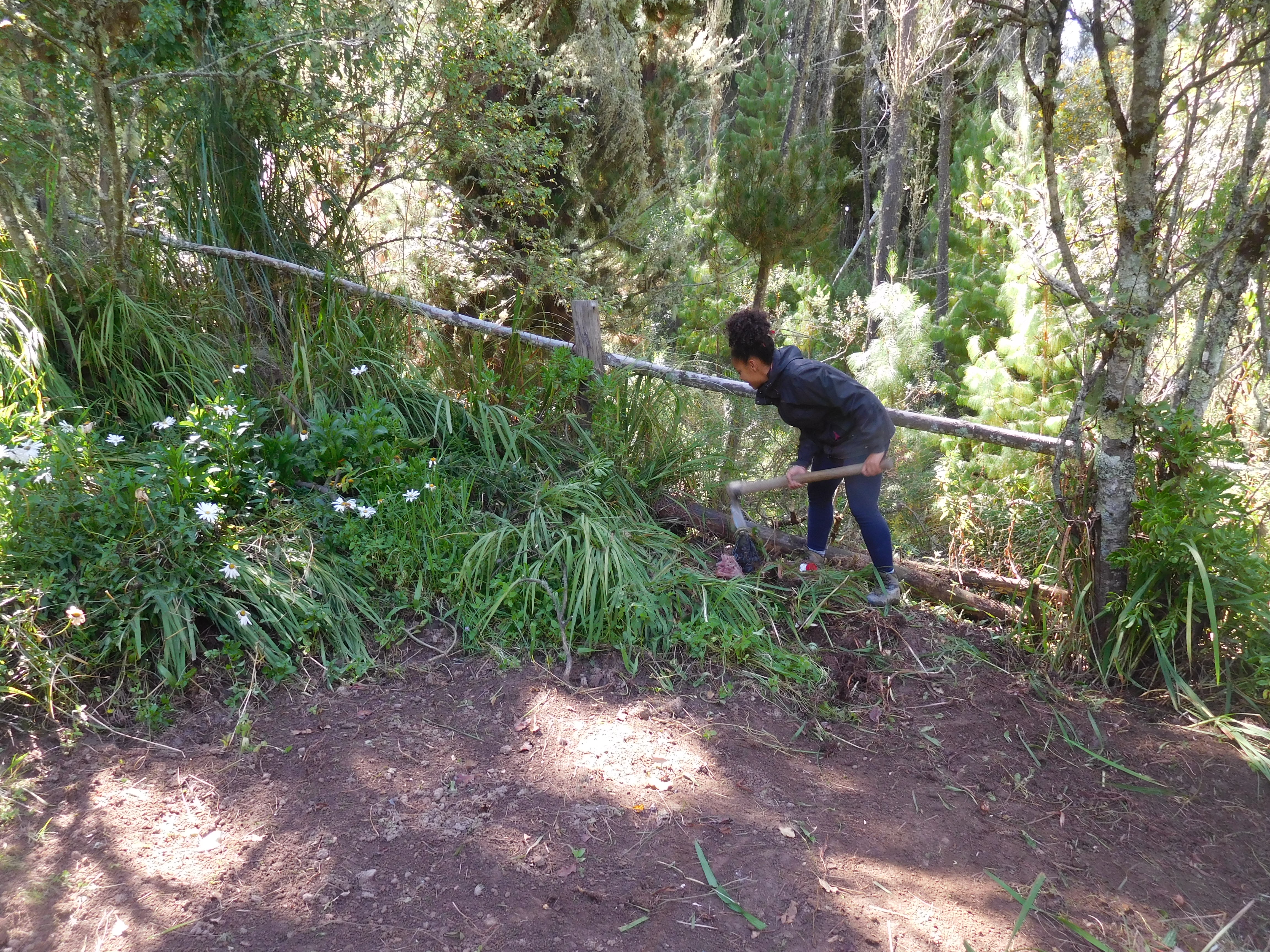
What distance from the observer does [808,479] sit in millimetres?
3920

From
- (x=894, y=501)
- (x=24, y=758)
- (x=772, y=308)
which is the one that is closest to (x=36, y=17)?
(x=24, y=758)

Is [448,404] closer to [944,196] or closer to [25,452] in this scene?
[25,452]

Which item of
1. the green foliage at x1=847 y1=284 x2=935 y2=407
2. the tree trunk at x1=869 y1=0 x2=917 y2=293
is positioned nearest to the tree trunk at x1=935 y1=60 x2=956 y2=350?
the tree trunk at x1=869 y1=0 x2=917 y2=293

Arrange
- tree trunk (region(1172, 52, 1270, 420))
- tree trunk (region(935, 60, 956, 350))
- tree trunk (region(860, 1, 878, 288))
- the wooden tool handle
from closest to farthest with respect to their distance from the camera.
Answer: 1. tree trunk (region(1172, 52, 1270, 420))
2. the wooden tool handle
3. tree trunk (region(935, 60, 956, 350))
4. tree trunk (region(860, 1, 878, 288))

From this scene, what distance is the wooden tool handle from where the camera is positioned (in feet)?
12.6

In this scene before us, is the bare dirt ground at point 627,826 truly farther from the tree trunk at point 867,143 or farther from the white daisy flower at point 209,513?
the tree trunk at point 867,143

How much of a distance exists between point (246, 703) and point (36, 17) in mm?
3808

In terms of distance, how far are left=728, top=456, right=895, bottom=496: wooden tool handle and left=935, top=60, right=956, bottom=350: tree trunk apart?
9854 mm

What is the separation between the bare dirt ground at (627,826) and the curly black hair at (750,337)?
64.2 inches

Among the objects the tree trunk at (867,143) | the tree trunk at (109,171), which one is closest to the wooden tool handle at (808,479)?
the tree trunk at (109,171)

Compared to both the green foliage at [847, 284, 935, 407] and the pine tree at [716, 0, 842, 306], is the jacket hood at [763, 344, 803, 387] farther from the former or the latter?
the pine tree at [716, 0, 842, 306]

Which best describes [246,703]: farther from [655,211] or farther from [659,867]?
[655,211]

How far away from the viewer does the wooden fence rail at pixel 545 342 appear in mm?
4125

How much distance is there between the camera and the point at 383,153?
5.73 m
